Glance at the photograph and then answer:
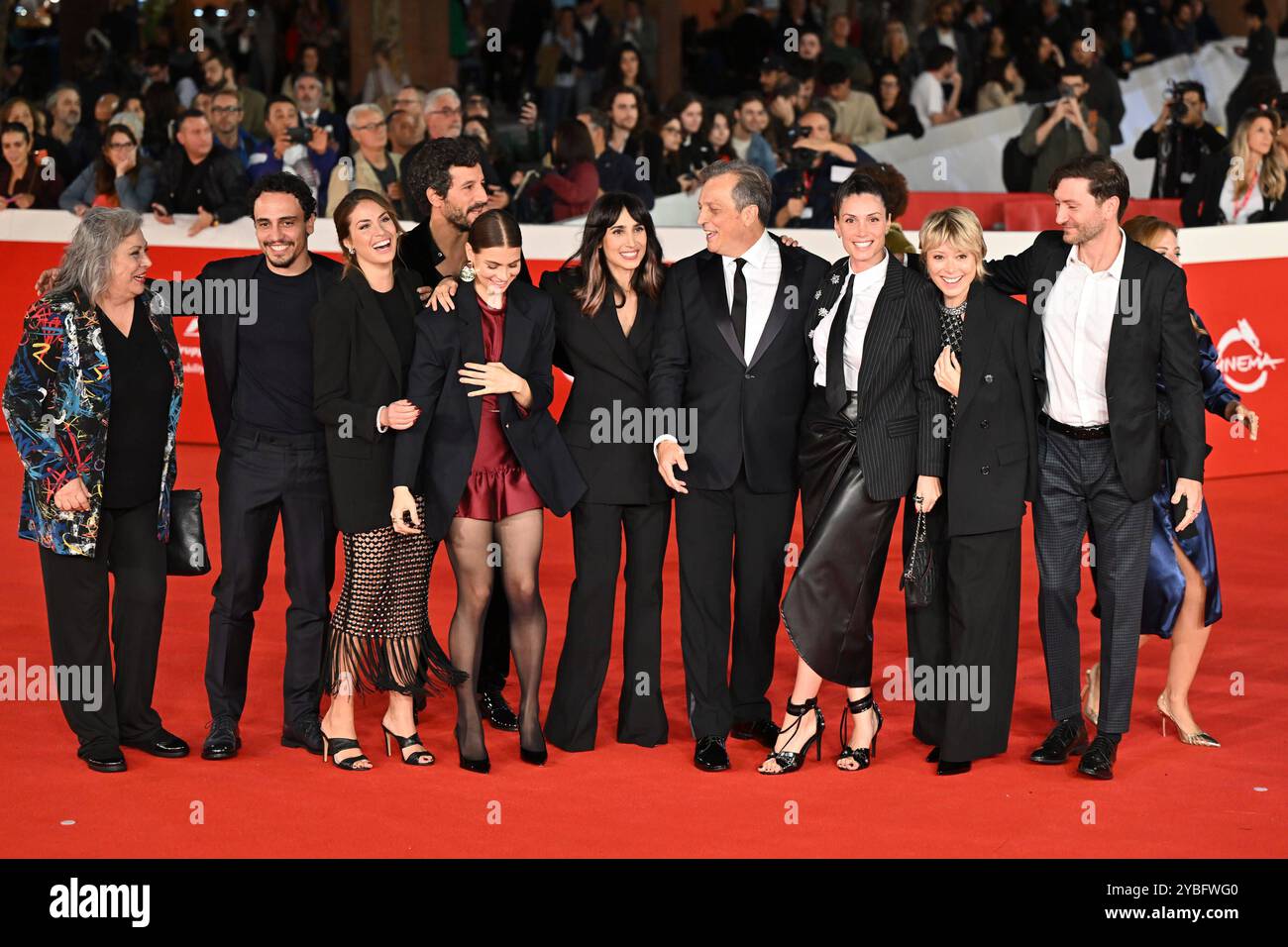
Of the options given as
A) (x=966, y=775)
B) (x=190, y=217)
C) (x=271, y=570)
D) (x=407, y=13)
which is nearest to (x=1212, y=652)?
(x=966, y=775)

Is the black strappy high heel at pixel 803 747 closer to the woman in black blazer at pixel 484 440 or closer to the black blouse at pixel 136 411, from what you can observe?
the woman in black blazer at pixel 484 440

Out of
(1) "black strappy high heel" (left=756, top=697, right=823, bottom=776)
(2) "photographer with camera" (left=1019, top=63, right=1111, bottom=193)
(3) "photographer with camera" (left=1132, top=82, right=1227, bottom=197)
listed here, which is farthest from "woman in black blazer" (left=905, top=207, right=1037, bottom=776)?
(2) "photographer with camera" (left=1019, top=63, right=1111, bottom=193)

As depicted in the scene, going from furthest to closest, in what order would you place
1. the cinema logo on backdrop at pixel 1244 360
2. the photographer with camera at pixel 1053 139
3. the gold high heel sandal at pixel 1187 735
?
the photographer with camera at pixel 1053 139 → the cinema logo on backdrop at pixel 1244 360 → the gold high heel sandal at pixel 1187 735

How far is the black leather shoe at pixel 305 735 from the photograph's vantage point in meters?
5.92

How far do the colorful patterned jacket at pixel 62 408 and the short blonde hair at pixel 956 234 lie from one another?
260cm

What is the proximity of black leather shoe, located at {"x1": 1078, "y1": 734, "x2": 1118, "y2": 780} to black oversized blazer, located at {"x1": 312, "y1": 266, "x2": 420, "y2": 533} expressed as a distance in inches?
92.2

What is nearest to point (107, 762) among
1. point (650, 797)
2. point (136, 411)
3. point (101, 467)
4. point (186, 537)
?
point (186, 537)

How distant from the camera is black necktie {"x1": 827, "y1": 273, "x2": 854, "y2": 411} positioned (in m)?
5.71

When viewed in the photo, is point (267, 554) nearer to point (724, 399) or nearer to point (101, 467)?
point (101, 467)

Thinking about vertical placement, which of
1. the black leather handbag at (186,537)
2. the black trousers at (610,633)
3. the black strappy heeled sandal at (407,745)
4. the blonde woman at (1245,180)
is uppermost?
the blonde woman at (1245,180)

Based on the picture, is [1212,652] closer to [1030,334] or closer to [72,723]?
[1030,334]

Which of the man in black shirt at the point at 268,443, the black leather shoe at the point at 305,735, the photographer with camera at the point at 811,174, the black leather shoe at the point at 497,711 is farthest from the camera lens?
the photographer with camera at the point at 811,174

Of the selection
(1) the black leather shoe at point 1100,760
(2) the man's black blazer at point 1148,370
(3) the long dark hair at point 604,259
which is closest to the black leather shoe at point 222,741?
(3) the long dark hair at point 604,259
